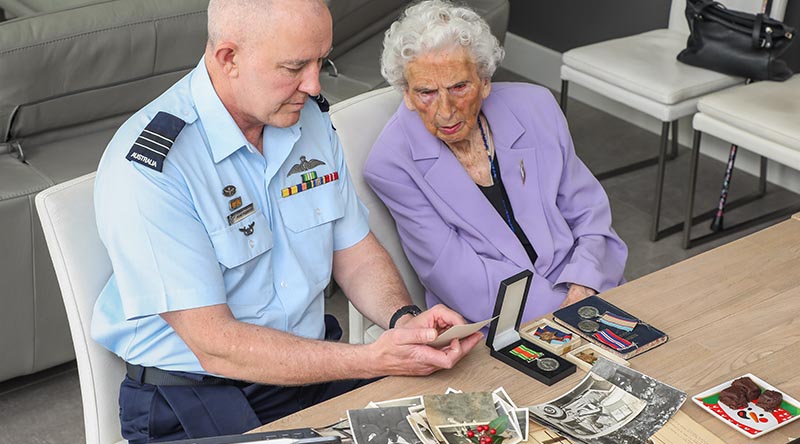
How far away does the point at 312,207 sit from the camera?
1918 mm

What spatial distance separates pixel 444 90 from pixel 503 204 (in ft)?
0.97

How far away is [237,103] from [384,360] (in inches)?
20.0

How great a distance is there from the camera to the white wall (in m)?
4.09

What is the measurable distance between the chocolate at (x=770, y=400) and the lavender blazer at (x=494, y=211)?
0.71m

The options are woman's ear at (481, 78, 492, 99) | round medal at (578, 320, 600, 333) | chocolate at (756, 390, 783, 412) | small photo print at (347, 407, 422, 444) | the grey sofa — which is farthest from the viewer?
the grey sofa

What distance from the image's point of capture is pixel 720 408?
1570 millimetres

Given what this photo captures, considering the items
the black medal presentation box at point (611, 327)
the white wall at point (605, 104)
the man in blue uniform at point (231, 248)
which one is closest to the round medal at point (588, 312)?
the black medal presentation box at point (611, 327)

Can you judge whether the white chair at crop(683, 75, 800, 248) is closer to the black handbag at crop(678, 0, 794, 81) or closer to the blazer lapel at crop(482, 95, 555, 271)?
the black handbag at crop(678, 0, 794, 81)

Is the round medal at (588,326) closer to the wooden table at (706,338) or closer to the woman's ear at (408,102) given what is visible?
the wooden table at (706,338)

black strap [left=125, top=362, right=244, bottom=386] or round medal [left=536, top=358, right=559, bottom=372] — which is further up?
round medal [left=536, top=358, right=559, bottom=372]

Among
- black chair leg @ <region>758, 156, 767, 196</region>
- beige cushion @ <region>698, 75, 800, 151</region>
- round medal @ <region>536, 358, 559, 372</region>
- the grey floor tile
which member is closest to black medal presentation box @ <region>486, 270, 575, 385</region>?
round medal @ <region>536, 358, 559, 372</region>

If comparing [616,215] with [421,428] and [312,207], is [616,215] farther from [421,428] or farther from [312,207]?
[421,428]

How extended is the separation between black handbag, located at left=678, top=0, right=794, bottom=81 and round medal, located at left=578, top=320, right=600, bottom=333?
2042mm

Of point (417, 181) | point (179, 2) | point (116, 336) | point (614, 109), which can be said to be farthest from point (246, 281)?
point (614, 109)
